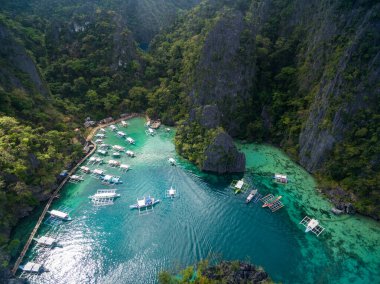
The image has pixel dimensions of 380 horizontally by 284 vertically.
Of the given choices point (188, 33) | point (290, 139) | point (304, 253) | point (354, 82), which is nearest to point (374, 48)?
point (354, 82)

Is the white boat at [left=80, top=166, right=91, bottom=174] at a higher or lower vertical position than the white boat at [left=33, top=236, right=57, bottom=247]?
higher

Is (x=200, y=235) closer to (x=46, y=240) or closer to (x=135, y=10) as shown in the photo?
(x=46, y=240)

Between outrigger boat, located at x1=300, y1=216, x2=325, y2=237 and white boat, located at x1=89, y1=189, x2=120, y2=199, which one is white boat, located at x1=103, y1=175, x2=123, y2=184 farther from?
outrigger boat, located at x1=300, y1=216, x2=325, y2=237

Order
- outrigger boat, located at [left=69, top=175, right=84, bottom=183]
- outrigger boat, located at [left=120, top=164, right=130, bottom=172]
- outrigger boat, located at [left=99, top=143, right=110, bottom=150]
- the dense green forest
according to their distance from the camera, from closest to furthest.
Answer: the dense green forest, outrigger boat, located at [left=69, top=175, right=84, bottom=183], outrigger boat, located at [left=120, top=164, right=130, bottom=172], outrigger boat, located at [left=99, top=143, right=110, bottom=150]

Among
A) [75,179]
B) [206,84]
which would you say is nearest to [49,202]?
[75,179]

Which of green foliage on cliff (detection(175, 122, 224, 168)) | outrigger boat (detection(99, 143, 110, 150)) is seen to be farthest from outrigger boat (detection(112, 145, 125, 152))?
green foliage on cliff (detection(175, 122, 224, 168))

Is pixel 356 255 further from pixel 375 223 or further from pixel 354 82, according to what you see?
pixel 354 82
